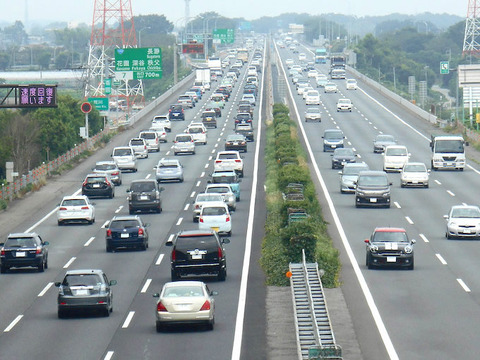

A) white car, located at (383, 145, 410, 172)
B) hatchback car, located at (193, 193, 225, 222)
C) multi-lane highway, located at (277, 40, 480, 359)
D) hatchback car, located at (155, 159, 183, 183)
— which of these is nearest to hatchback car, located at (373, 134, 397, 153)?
multi-lane highway, located at (277, 40, 480, 359)

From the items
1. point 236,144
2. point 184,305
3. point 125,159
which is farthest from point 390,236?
point 236,144

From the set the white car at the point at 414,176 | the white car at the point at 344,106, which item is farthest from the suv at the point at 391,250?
the white car at the point at 344,106

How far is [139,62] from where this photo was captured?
11388 centimetres

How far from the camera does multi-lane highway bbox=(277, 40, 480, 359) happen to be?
95.7ft

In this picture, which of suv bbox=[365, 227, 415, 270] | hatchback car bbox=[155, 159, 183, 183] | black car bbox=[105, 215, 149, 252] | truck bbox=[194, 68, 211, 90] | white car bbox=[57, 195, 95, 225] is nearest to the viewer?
suv bbox=[365, 227, 415, 270]

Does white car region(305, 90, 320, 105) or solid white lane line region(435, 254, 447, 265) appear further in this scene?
white car region(305, 90, 320, 105)

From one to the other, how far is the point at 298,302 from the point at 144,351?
5.23m

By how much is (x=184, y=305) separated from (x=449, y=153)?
48.3m

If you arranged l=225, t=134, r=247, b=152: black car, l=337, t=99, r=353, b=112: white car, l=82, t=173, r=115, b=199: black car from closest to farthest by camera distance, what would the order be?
l=82, t=173, r=115, b=199: black car, l=225, t=134, r=247, b=152: black car, l=337, t=99, r=353, b=112: white car

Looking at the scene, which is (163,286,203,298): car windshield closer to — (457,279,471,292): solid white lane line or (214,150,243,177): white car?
(457,279,471,292): solid white lane line

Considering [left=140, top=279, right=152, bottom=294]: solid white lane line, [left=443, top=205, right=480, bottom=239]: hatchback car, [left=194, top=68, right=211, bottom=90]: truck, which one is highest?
[left=194, top=68, right=211, bottom=90]: truck

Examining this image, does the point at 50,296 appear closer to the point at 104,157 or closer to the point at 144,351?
the point at 144,351

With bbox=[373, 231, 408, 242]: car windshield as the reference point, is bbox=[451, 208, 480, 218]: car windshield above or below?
below

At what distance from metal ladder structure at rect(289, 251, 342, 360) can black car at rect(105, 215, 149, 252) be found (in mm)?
11495
